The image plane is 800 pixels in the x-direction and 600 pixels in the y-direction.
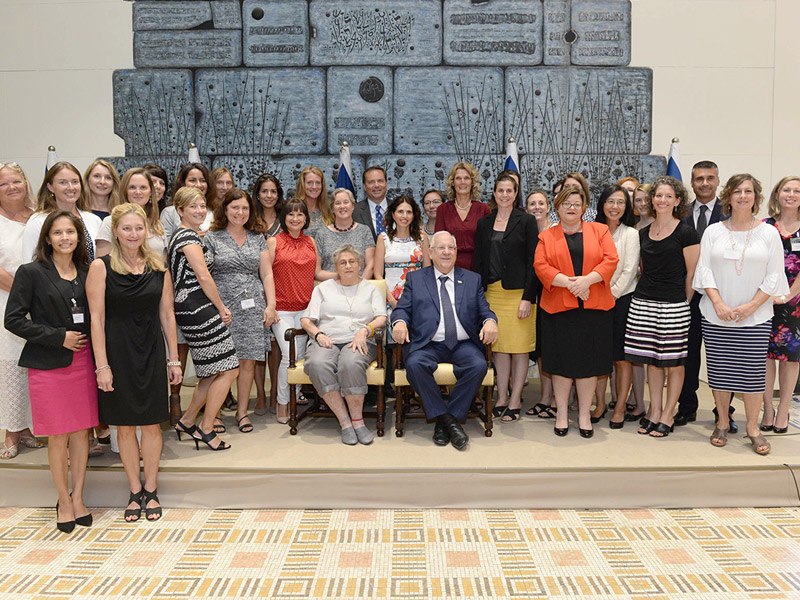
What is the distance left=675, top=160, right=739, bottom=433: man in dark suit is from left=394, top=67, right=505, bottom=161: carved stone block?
2092 mm

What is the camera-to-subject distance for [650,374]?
12.3ft

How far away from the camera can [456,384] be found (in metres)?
3.64

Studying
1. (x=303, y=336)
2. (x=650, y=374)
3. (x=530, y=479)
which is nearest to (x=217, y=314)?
(x=303, y=336)

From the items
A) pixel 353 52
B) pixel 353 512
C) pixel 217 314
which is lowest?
pixel 353 512

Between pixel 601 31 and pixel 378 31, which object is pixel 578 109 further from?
pixel 378 31

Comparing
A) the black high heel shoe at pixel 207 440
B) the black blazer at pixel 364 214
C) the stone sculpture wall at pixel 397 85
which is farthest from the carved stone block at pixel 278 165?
the black high heel shoe at pixel 207 440

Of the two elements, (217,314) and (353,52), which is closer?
(217,314)

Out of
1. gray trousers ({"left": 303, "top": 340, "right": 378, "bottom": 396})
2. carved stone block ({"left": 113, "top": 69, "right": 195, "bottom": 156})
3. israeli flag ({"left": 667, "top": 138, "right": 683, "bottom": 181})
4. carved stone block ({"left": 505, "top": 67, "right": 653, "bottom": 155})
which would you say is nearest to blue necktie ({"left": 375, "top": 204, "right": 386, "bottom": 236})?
gray trousers ({"left": 303, "top": 340, "right": 378, "bottom": 396})

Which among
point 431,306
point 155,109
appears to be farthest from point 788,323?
point 155,109

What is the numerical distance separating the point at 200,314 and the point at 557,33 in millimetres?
4353

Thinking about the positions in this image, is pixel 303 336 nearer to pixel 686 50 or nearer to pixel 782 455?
pixel 782 455

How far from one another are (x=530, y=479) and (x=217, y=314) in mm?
2007

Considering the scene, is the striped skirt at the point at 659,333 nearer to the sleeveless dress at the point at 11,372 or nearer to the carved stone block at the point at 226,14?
the sleeveless dress at the point at 11,372

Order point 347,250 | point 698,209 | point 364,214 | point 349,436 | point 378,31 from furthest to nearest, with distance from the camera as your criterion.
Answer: point 378,31 < point 364,214 < point 698,209 < point 347,250 < point 349,436
